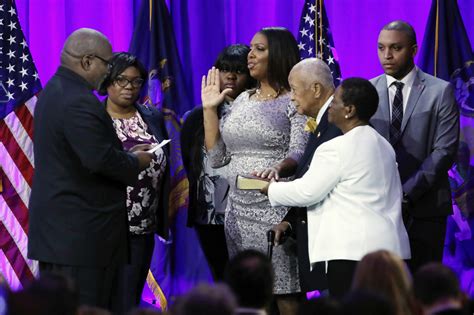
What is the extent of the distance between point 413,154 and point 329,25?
218cm

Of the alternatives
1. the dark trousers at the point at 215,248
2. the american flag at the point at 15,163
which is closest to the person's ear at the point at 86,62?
the dark trousers at the point at 215,248

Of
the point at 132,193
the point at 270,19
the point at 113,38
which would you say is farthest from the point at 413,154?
the point at 113,38

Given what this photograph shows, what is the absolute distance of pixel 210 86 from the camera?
20.1ft

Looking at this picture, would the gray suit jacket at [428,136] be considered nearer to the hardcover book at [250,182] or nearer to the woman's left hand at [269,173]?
the woman's left hand at [269,173]

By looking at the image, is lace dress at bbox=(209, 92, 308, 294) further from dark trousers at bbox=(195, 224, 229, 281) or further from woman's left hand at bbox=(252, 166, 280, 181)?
dark trousers at bbox=(195, 224, 229, 281)

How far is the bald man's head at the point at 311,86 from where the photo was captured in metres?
5.33

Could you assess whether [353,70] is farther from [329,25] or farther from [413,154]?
[413,154]

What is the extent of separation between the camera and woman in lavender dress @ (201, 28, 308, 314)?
569cm

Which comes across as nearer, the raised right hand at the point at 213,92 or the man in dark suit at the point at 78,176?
the man in dark suit at the point at 78,176

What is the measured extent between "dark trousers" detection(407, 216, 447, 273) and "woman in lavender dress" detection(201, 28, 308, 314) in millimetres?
731

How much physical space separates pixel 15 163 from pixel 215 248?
1.84 meters

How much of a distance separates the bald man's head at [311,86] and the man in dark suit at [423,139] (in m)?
0.66

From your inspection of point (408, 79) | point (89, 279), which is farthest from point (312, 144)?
point (89, 279)

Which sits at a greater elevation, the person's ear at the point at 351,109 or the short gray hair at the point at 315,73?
the short gray hair at the point at 315,73
